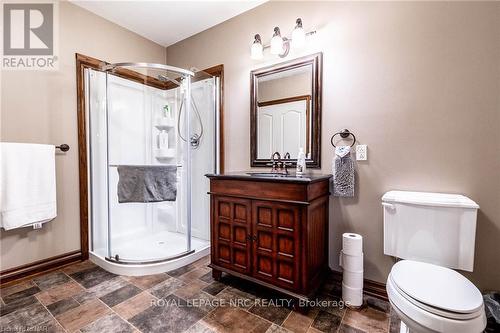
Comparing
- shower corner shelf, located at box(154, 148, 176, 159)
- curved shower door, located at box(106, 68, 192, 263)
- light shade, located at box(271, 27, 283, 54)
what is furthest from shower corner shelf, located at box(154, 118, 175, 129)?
light shade, located at box(271, 27, 283, 54)

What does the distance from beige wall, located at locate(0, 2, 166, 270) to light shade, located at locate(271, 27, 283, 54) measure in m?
1.81

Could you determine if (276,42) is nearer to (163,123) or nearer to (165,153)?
(163,123)

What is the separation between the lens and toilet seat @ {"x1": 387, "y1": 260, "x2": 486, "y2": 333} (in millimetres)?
934

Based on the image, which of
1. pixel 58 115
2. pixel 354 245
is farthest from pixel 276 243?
pixel 58 115

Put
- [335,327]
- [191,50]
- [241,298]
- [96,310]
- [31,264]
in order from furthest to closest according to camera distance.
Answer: [191,50], [31,264], [241,298], [96,310], [335,327]

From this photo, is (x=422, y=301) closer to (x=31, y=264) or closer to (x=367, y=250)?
(x=367, y=250)

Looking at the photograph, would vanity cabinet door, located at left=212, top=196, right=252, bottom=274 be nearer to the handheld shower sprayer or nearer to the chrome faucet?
the chrome faucet

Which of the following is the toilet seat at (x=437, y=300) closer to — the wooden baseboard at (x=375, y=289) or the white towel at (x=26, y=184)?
the wooden baseboard at (x=375, y=289)

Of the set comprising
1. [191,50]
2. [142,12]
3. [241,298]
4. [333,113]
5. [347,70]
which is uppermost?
[142,12]

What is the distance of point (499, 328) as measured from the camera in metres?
1.27

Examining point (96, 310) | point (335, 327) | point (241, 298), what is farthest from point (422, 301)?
point (96, 310)

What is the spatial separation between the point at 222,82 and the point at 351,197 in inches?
69.2

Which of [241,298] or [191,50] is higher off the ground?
[191,50]

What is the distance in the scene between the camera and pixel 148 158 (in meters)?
2.56
